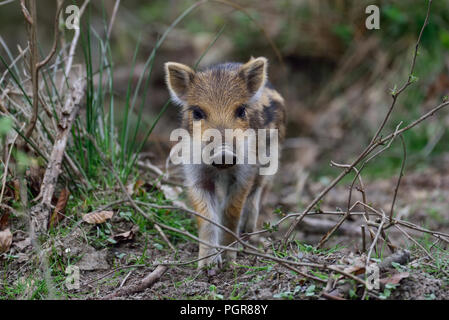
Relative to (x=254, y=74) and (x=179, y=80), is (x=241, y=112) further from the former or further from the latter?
(x=179, y=80)

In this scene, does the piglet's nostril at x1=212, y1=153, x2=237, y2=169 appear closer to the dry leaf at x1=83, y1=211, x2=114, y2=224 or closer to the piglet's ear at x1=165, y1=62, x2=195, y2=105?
the piglet's ear at x1=165, y1=62, x2=195, y2=105

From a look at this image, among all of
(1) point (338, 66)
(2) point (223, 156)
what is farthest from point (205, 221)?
(1) point (338, 66)

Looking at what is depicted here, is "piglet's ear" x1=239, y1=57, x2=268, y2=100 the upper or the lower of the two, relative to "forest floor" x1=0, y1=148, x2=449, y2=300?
upper

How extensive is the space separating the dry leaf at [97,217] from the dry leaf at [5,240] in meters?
0.68

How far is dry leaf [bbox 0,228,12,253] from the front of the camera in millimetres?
4727

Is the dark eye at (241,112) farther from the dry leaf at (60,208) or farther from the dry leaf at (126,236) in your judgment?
the dry leaf at (60,208)

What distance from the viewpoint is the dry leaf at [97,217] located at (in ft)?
16.4

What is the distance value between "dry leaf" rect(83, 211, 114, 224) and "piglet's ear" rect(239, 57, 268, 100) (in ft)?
6.47

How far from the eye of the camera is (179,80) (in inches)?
221

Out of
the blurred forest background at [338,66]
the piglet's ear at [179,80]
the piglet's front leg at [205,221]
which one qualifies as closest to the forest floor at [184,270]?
the piglet's front leg at [205,221]

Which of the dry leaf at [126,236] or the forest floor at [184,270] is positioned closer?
the forest floor at [184,270]

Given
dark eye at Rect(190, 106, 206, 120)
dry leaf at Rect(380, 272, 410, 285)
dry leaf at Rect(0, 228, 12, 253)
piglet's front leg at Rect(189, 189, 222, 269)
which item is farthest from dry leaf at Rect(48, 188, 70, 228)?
dry leaf at Rect(380, 272, 410, 285)
